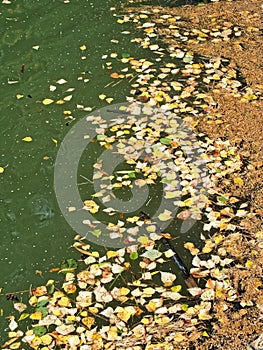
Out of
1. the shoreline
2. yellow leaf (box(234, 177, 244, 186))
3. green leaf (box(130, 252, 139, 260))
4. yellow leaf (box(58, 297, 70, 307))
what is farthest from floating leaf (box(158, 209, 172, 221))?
yellow leaf (box(58, 297, 70, 307))

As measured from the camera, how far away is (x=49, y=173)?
4.06 metres

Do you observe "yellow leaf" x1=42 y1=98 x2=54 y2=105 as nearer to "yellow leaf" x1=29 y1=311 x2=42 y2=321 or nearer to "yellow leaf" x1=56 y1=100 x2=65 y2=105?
"yellow leaf" x1=56 y1=100 x2=65 y2=105

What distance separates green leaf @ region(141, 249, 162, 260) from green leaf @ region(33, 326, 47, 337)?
0.75 metres

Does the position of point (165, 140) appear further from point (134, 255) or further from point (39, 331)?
point (39, 331)

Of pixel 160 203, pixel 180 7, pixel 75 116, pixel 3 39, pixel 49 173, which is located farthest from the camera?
pixel 180 7

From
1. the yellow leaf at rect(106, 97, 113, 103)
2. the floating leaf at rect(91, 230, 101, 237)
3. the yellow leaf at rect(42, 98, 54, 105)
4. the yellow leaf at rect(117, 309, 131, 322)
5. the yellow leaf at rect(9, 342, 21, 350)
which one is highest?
the yellow leaf at rect(106, 97, 113, 103)

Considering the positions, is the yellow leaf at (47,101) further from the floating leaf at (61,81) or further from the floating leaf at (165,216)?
the floating leaf at (165,216)

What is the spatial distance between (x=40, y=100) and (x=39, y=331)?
7.68ft

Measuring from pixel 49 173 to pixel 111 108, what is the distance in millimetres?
895

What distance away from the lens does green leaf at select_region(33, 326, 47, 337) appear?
299cm

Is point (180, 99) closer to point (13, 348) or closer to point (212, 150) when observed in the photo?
point (212, 150)

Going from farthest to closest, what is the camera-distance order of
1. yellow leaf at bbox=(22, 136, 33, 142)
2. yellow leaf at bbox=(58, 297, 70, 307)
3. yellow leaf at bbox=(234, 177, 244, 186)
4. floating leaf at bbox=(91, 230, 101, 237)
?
yellow leaf at bbox=(22, 136, 33, 142) → yellow leaf at bbox=(234, 177, 244, 186) → floating leaf at bbox=(91, 230, 101, 237) → yellow leaf at bbox=(58, 297, 70, 307)

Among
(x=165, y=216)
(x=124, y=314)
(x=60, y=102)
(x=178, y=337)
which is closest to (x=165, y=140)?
(x=165, y=216)

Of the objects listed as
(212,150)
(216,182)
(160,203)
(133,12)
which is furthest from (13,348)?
(133,12)
